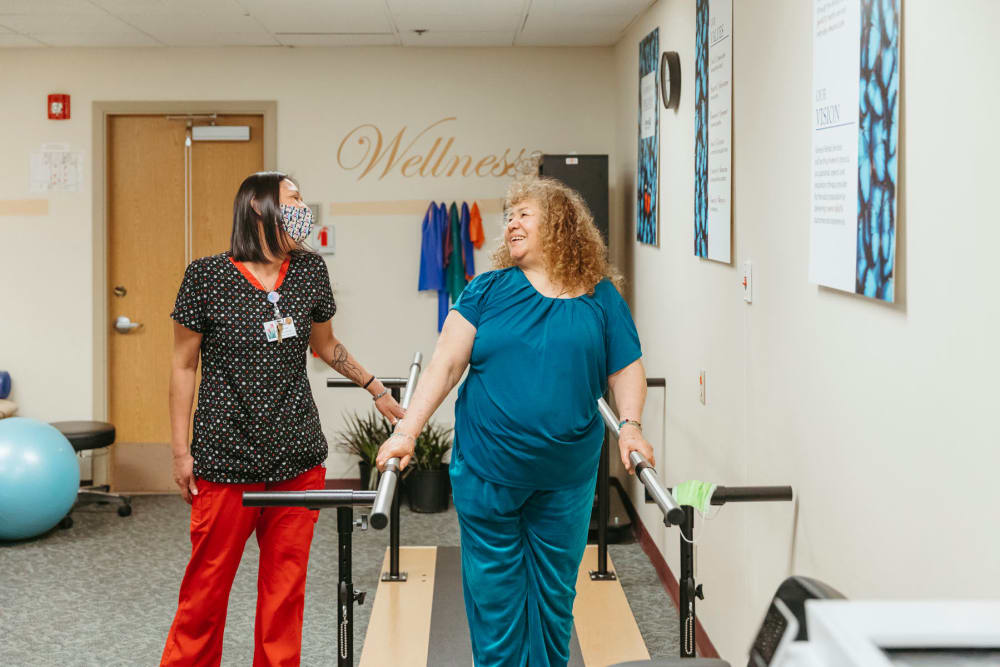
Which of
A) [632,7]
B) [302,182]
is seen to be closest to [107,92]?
[302,182]

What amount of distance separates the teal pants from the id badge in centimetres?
53

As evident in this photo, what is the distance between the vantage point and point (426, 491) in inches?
207

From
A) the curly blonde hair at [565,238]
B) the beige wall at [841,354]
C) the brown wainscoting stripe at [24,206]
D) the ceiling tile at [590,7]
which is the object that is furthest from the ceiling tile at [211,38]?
the curly blonde hair at [565,238]

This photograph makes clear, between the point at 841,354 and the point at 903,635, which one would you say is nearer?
the point at 903,635

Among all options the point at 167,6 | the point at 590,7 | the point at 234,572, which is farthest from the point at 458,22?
the point at 234,572

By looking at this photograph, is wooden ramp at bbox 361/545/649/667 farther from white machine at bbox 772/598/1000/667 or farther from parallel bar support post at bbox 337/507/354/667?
white machine at bbox 772/598/1000/667

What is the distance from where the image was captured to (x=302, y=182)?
5543 millimetres

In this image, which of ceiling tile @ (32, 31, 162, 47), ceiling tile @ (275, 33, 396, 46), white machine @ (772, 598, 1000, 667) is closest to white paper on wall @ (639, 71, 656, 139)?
ceiling tile @ (275, 33, 396, 46)

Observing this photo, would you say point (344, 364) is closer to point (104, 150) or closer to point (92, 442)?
point (92, 442)

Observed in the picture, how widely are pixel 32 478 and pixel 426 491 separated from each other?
74.2 inches

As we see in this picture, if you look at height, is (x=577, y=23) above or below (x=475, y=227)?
above

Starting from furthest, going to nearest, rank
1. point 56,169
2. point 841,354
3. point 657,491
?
point 56,169 → point 841,354 → point 657,491

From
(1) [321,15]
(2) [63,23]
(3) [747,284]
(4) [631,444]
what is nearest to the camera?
(4) [631,444]

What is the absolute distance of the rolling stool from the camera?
16.6 ft
